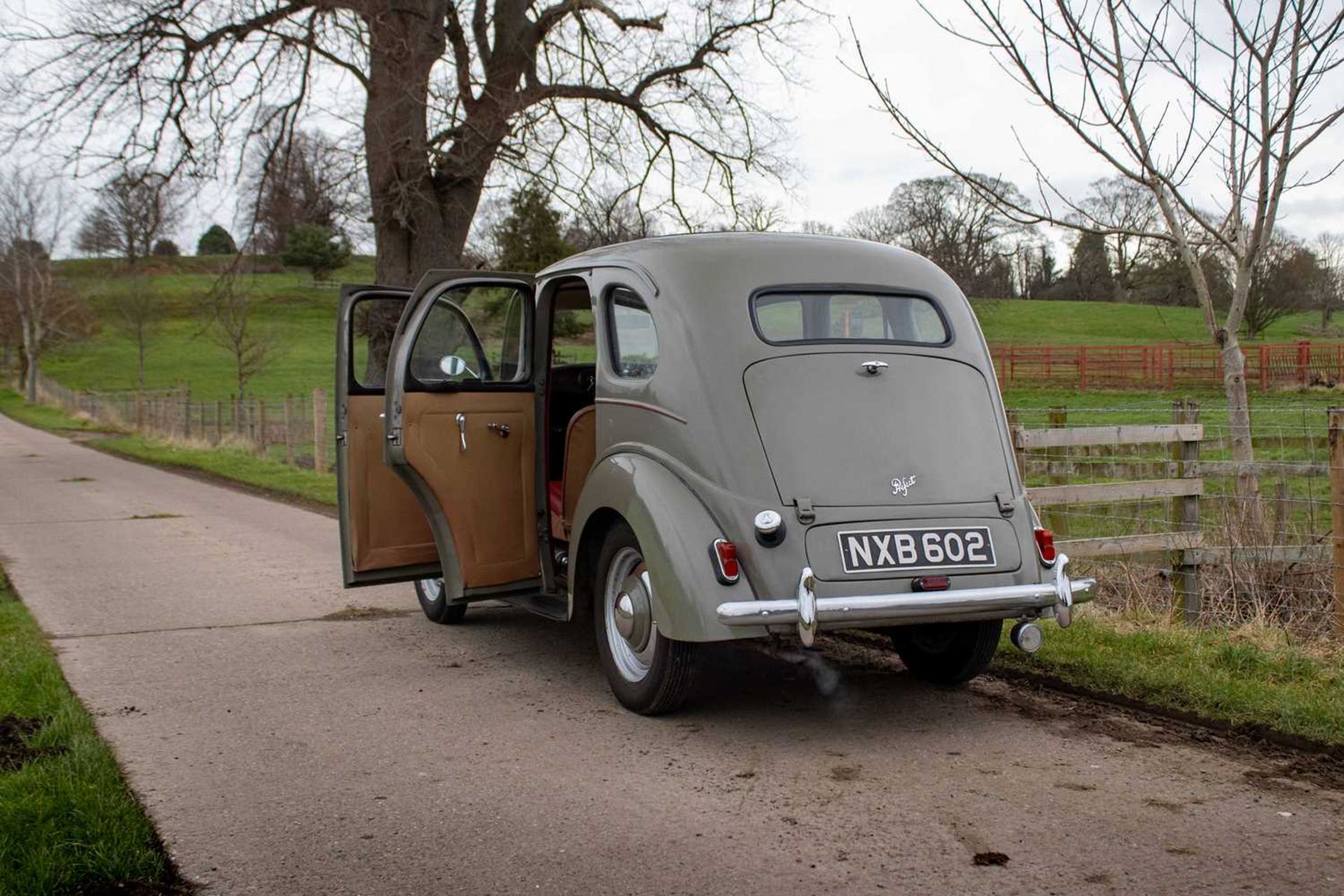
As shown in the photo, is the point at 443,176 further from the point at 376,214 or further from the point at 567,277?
the point at 567,277

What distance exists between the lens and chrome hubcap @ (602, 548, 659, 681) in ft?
18.0

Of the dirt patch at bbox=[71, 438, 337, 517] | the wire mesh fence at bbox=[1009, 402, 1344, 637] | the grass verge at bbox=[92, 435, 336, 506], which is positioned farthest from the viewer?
the grass verge at bbox=[92, 435, 336, 506]

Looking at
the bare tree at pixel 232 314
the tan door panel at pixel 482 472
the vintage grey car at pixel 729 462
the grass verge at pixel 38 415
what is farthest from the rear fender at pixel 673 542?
the grass verge at pixel 38 415

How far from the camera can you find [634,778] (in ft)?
15.3

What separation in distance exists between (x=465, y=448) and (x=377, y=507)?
2.86 ft

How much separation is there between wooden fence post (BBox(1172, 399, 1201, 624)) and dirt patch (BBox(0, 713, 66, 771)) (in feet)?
20.4

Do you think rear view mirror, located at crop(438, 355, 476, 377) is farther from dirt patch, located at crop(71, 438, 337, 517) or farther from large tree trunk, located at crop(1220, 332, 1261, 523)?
dirt patch, located at crop(71, 438, 337, 517)

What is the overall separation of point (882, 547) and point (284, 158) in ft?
46.8

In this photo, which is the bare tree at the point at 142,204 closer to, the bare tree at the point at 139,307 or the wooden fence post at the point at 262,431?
the wooden fence post at the point at 262,431

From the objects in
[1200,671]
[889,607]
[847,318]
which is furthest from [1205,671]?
[847,318]

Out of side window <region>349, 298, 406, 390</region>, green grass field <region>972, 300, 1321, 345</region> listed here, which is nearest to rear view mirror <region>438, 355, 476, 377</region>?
side window <region>349, 298, 406, 390</region>

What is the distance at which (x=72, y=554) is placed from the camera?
1090cm

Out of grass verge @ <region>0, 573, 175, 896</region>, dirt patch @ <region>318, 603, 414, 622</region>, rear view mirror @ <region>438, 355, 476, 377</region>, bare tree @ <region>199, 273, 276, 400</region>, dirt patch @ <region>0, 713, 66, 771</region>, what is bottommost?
dirt patch @ <region>318, 603, 414, 622</region>

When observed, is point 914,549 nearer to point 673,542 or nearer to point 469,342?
point 673,542
